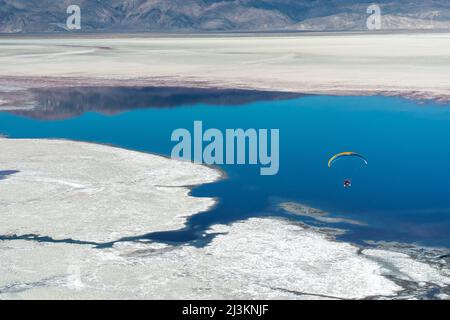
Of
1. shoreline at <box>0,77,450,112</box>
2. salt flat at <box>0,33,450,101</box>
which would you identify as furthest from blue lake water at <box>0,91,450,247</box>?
salt flat at <box>0,33,450,101</box>

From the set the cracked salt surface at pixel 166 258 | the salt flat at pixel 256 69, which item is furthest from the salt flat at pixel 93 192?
the salt flat at pixel 256 69

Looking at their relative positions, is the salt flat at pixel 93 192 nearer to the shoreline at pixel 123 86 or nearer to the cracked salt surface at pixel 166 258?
the cracked salt surface at pixel 166 258

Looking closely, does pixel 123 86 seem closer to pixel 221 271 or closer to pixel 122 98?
pixel 122 98

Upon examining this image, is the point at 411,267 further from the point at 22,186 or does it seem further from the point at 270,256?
the point at 22,186

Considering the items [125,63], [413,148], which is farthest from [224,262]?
[125,63]

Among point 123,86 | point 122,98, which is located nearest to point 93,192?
point 122,98
